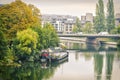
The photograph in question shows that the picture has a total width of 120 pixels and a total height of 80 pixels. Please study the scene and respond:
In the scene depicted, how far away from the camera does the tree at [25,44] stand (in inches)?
1147

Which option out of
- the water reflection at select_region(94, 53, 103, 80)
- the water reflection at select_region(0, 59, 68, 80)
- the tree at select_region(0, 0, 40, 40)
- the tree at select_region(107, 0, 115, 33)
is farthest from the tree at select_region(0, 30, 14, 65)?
the tree at select_region(107, 0, 115, 33)

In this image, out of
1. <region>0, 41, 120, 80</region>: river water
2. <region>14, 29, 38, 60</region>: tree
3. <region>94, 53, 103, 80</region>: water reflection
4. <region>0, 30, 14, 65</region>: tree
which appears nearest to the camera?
<region>0, 41, 120, 80</region>: river water

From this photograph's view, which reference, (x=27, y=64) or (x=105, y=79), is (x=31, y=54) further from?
(x=105, y=79)

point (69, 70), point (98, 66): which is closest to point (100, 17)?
point (98, 66)

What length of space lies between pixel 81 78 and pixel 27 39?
267 inches

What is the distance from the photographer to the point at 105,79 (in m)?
23.9

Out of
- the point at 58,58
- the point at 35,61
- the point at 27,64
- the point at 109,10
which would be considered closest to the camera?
the point at 27,64

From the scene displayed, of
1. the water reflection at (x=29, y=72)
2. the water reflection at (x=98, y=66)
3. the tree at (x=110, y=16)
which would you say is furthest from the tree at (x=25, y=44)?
the tree at (x=110, y=16)

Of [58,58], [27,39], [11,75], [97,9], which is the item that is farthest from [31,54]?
[97,9]

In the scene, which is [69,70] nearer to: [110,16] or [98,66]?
[98,66]

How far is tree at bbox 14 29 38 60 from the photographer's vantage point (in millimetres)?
29141

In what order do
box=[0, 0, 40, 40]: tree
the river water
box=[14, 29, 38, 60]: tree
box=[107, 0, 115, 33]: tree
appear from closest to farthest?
1. the river water
2. box=[14, 29, 38, 60]: tree
3. box=[0, 0, 40, 40]: tree
4. box=[107, 0, 115, 33]: tree

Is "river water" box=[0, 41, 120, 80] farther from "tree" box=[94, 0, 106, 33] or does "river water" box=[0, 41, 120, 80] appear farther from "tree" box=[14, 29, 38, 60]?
"tree" box=[94, 0, 106, 33]

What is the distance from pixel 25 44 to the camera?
29750mm
